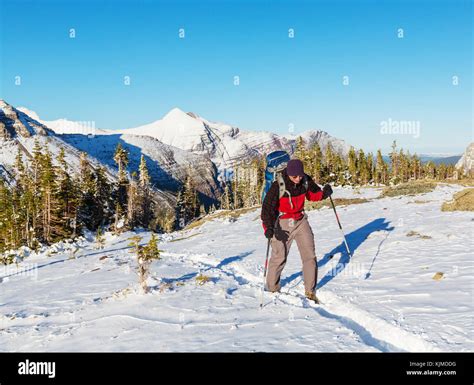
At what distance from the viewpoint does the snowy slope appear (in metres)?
5.17

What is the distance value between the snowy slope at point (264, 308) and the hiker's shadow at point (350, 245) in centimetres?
9

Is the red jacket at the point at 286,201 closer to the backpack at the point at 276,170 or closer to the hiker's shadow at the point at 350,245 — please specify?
the backpack at the point at 276,170

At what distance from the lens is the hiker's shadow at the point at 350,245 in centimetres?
966

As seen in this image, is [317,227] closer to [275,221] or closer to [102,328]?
[275,221]

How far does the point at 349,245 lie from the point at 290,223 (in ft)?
20.2

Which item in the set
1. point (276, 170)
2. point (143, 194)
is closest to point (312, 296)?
point (276, 170)

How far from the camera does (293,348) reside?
4750 millimetres

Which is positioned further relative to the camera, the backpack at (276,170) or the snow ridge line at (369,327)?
the backpack at (276,170)

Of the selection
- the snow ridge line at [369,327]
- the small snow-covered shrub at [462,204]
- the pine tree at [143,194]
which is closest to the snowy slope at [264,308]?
the snow ridge line at [369,327]

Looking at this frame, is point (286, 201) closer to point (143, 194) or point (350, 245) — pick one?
point (350, 245)

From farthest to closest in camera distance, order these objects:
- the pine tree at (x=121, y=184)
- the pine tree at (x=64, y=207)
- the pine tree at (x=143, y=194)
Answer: the pine tree at (x=143, y=194) < the pine tree at (x=121, y=184) < the pine tree at (x=64, y=207)

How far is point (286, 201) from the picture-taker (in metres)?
Result: 7.66

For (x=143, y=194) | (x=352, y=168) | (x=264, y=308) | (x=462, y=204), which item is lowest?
(x=143, y=194)
